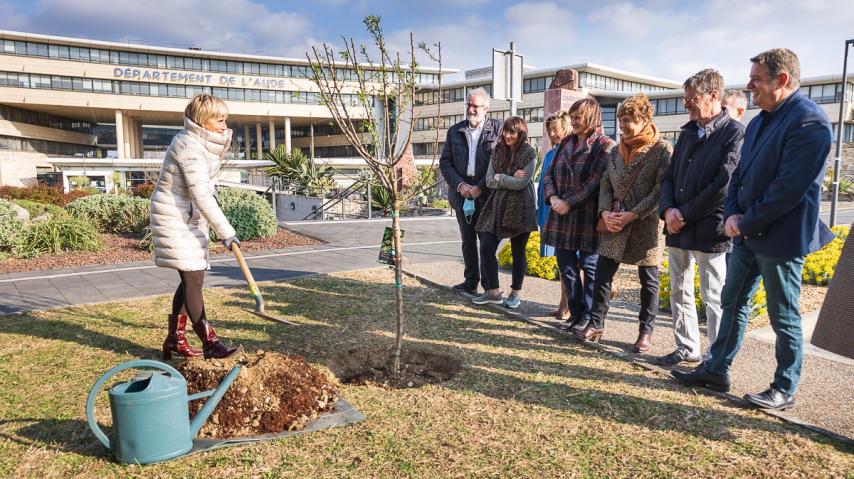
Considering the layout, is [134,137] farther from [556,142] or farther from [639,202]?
A: [639,202]

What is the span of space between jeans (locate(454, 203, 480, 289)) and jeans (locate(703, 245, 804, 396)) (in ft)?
9.49

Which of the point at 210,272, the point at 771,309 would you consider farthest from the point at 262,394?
the point at 210,272

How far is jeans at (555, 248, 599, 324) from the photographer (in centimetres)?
495

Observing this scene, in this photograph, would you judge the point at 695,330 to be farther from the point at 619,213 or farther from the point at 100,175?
the point at 100,175

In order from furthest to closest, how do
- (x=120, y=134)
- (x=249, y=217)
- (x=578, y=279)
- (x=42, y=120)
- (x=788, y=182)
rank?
(x=42, y=120) < (x=120, y=134) < (x=249, y=217) < (x=578, y=279) < (x=788, y=182)

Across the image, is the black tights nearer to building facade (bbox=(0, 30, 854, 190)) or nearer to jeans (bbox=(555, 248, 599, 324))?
jeans (bbox=(555, 248, 599, 324))

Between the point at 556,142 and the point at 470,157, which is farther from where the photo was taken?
the point at 470,157

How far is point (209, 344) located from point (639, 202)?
11.0 ft

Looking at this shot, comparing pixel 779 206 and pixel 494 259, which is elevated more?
pixel 779 206

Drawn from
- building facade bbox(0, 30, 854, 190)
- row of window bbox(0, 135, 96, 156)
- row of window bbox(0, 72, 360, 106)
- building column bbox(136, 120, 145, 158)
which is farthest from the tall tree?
building column bbox(136, 120, 145, 158)

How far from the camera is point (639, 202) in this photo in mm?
4316

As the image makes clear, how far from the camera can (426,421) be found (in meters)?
3.26

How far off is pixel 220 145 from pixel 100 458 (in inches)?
80.5

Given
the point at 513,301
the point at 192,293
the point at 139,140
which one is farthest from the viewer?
the point at 139,140
